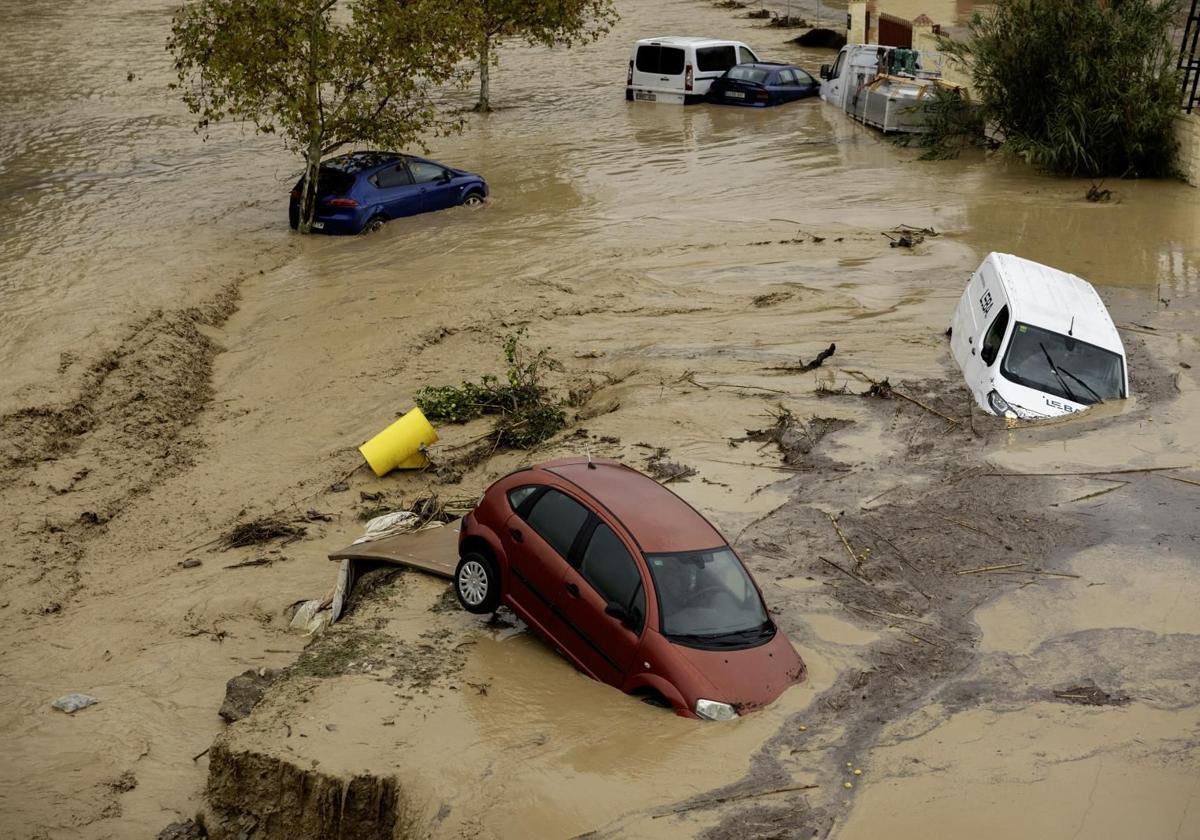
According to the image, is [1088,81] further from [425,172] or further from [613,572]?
[613,572]

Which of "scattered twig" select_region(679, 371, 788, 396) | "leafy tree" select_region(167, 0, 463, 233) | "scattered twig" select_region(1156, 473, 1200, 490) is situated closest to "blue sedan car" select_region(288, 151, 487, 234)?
"leafy tree" select_region(167, 0, 463, 233)

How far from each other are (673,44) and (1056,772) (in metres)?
27.5

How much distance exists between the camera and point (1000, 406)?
13.2 m

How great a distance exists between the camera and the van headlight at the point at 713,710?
26.5 ft

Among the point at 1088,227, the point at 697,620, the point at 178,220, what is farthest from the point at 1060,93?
the point at 697,620

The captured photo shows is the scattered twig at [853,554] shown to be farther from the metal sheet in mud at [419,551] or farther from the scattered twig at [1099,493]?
the metal sheet in mud at [419,551]

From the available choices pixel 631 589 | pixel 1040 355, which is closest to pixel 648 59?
pixel 1040 355

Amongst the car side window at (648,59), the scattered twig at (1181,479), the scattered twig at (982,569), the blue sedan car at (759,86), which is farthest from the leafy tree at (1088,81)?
the scattered twig at (982,569)

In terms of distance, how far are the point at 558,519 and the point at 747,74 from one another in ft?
84.5

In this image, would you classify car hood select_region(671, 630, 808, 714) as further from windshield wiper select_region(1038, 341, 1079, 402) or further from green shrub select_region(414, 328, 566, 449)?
windshield wiper select_region(1038, 341, 1079, 402)

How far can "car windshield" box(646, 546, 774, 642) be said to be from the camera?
8.36m

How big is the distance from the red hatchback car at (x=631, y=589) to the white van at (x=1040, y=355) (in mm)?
5558

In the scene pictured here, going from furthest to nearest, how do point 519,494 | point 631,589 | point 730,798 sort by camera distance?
point 519,494, point 631,589, point 730,798

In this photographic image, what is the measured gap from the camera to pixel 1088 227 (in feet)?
71.0
